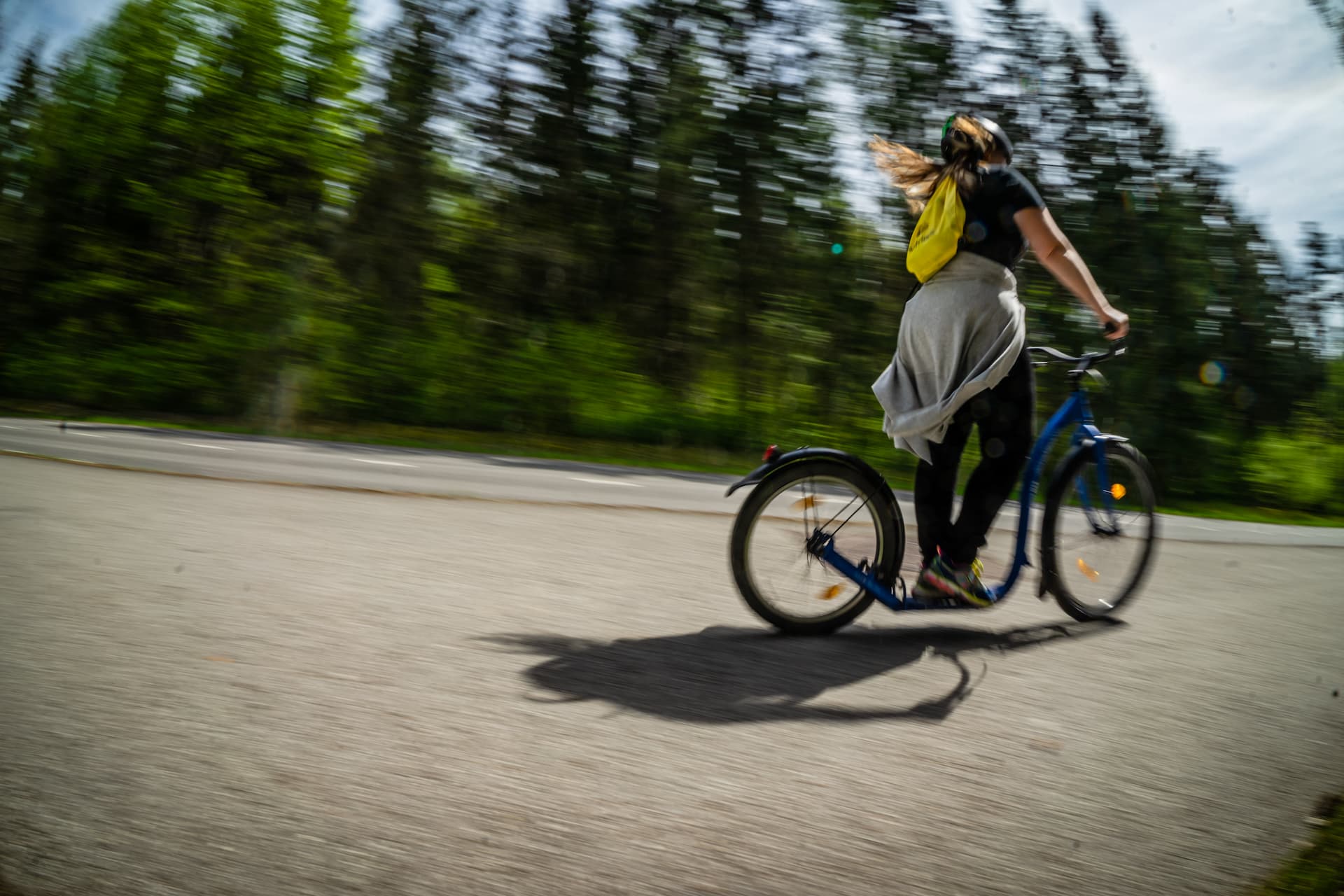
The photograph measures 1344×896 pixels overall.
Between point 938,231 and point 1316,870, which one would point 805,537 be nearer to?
point 938,231

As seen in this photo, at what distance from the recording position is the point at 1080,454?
203 inches

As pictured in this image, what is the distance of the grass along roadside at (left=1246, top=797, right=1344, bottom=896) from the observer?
2588 millimetres

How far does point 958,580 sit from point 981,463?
52cm

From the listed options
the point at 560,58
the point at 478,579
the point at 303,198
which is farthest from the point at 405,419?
the point at 478,579

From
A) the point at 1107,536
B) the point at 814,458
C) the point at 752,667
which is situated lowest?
the point at 752,667

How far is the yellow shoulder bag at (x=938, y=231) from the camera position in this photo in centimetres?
454

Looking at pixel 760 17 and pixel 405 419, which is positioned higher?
pixel 760 17

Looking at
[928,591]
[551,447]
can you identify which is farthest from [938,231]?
[551,447]

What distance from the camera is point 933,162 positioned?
478cm

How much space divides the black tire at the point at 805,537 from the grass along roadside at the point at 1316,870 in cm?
206

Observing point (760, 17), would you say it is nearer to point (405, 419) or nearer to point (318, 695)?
point (405, 419)

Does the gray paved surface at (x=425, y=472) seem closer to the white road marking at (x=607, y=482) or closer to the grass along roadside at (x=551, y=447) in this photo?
the white road marking at (x=607, y=482)

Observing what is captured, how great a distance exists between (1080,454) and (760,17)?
17.7m

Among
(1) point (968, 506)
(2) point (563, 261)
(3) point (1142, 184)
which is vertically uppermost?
(3) point (1142, 184)
